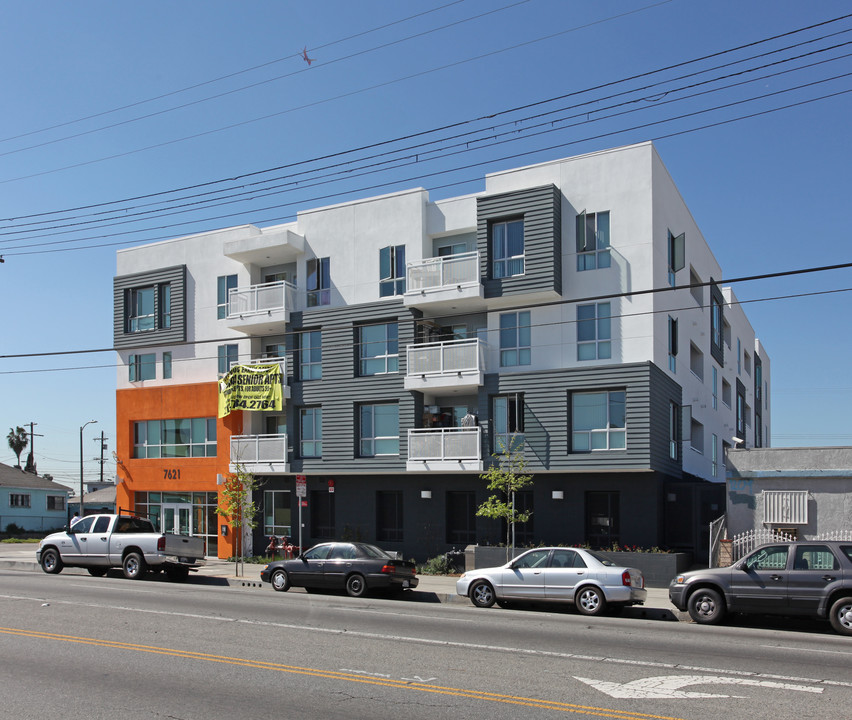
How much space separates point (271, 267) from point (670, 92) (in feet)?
63.4

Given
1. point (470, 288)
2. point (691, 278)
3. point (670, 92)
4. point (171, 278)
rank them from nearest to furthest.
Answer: point (670, 92)
point (470, 288)
point (691, 278)
point (171, 278)

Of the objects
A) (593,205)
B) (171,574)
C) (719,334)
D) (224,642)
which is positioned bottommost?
(171,574)

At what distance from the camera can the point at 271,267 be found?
33.6 meters

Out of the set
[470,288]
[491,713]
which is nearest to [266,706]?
[491,713]

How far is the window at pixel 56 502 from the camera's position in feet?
216

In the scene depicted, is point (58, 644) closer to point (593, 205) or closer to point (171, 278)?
point (593, 205)

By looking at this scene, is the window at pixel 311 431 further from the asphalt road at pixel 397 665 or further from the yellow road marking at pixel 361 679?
the yellow road marking at pixel 361 679

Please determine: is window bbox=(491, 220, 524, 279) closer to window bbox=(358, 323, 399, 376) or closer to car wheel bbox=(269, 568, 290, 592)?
window bbox=(358, 323, 399, 376)

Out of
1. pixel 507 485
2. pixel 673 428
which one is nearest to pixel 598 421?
pixel 507 485

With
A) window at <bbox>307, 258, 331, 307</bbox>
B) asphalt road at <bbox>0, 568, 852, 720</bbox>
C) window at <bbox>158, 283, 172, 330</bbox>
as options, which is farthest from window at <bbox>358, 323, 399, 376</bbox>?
asphalt road at <bbox>0, 568, 852, 720</bbox>

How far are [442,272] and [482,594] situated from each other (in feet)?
40.0

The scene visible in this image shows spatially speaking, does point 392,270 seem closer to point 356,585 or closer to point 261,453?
point 261,453

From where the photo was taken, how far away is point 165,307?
3566 centimetres

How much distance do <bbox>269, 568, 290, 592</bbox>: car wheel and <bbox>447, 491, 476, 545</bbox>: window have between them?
7700 mm
